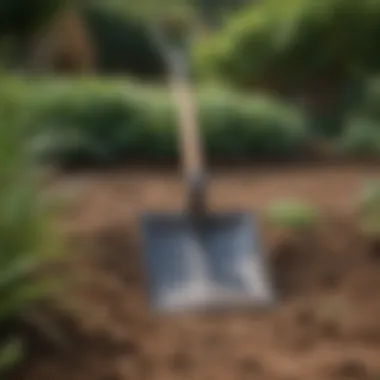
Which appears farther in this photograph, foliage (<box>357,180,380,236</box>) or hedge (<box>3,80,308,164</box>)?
hedge (<box>3,80,308,164</box>)

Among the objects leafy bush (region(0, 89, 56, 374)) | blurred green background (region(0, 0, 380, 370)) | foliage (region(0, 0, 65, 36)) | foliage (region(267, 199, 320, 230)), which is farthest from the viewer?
foliage (region(0, 0, 65, 36))

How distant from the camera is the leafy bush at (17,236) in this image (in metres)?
1.49

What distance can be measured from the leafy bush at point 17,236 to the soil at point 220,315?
7cm

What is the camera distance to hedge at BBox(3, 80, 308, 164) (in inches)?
93.3

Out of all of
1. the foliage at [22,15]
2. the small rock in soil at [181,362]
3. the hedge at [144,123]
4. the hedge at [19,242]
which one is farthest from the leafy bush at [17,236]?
the foliage at [22,15]

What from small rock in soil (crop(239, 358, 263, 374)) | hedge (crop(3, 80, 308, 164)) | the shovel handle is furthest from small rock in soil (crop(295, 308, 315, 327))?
hedge (crop(3, 80, 308, 164))

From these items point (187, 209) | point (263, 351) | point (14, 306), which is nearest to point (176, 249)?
point (187, 209)

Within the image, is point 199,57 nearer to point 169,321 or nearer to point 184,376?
point 169,321

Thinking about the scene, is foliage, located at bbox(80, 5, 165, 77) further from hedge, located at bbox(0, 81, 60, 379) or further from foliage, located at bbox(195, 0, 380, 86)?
hedge, located at bbox(0, 81, 60, 379)

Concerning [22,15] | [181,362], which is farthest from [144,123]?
[181,362]

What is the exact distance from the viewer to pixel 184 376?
5.09 feet

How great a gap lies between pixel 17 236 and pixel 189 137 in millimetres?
762

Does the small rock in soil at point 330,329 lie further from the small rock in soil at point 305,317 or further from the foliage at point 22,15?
the foliage at point 22,15

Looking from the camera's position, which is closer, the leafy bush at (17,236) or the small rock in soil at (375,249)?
the leafy bush at (17,236)
